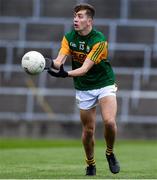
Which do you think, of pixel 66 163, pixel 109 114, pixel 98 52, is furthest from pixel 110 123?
pixel 66 163

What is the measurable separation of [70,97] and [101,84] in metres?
16.0

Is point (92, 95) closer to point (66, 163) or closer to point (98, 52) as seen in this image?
point (98, 52)

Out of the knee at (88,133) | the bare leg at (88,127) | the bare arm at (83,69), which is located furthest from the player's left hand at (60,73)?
the knee at (88,133)

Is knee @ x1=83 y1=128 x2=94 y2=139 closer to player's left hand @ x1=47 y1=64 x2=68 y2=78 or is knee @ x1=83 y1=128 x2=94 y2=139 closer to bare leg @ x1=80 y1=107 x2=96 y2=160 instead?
bare leg @ x1=80 y1=107 x2=96 y2=160

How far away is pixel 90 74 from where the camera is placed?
1414cm

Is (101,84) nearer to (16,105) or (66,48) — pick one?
(66,48)

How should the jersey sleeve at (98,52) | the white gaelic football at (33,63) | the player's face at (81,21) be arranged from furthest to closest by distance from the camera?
the player's face at (81,21) → the jersey sleeve at (98,52) → the white gaelic football at (33,63)

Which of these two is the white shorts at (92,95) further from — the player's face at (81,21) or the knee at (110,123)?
the player's face at (81,21)

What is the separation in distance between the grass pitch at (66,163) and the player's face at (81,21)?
2.24m

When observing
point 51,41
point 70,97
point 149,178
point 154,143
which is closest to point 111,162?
point 149,178

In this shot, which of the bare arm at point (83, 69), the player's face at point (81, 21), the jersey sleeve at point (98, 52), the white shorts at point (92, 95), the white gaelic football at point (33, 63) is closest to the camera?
the white gaelic football at point (33, 63)

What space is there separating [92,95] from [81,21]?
1.17 meters

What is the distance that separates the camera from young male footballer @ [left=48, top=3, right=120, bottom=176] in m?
13.9

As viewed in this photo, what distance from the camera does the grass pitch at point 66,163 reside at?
1385 cm
